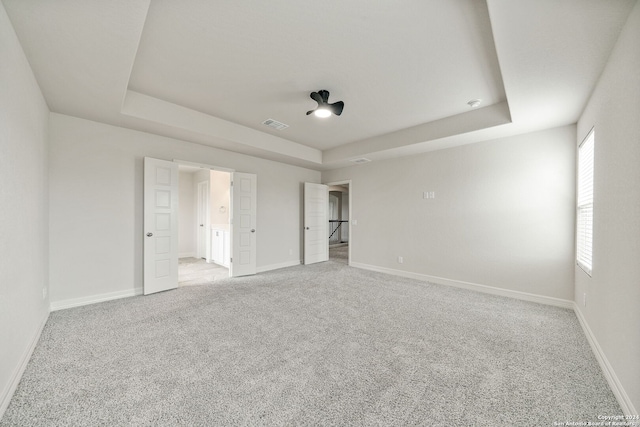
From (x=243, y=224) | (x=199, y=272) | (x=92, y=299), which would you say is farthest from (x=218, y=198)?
(x=92, y=299)

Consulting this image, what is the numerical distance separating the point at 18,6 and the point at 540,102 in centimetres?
455

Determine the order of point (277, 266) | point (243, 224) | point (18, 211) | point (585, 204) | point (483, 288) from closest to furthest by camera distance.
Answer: point (18, 211), point (585, 204), point (483, 288), point (243, 224), point (277, 266)

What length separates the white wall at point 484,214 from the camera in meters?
3.39

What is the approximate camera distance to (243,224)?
4953 mm

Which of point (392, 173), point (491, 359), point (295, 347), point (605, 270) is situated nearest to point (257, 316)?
point (295, 347)

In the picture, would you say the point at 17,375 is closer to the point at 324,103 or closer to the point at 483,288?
the point at 324,103

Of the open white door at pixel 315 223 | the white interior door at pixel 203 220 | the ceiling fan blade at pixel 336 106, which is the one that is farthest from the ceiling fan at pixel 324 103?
the white interior door at pixel 203 220

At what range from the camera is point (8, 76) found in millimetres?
1656

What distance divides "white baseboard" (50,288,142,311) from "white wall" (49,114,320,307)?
1cm

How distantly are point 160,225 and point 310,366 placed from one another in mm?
3258

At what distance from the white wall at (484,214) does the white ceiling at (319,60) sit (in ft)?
1.41

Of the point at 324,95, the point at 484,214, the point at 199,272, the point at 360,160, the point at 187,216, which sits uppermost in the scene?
the point at 324,95

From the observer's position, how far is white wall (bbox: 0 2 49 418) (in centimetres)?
159

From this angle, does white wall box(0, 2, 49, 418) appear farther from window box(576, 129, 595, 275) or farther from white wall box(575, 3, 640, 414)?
window box(576, 129, 595, 275)
